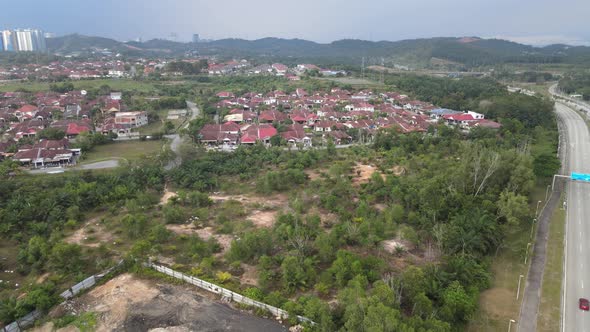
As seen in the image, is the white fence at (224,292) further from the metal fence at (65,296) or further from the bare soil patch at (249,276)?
A: the metal fence at (65,296)

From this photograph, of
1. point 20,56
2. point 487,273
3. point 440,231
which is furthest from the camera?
point 20,56

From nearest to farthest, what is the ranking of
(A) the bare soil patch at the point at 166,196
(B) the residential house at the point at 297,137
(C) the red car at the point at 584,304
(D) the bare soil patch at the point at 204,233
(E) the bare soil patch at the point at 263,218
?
1. (C) the red car at the point at 584,304
2. (D) the bare soil patch at the point at 204,233
3. (E) the bare soil patch at the point at 263,218
4. (A) the bare soil patch at the point at 166,196
5. (B) the residential house at the point at 297,137

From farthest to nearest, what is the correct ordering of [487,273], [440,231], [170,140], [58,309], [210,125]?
[210,125], [170,140], [440,231], [487,273], [58,309]

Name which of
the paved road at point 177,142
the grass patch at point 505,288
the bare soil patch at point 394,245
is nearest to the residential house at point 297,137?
the paved road at point 177,142

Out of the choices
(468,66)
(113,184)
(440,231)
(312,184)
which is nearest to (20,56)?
(113,184)

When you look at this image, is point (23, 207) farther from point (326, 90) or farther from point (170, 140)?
point (326, 90)

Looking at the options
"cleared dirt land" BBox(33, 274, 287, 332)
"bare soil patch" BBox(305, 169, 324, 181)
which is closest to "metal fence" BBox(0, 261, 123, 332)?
"cleared dirt land" BBox(33, 274, 287, 332)

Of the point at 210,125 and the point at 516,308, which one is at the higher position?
the point at 210,125
